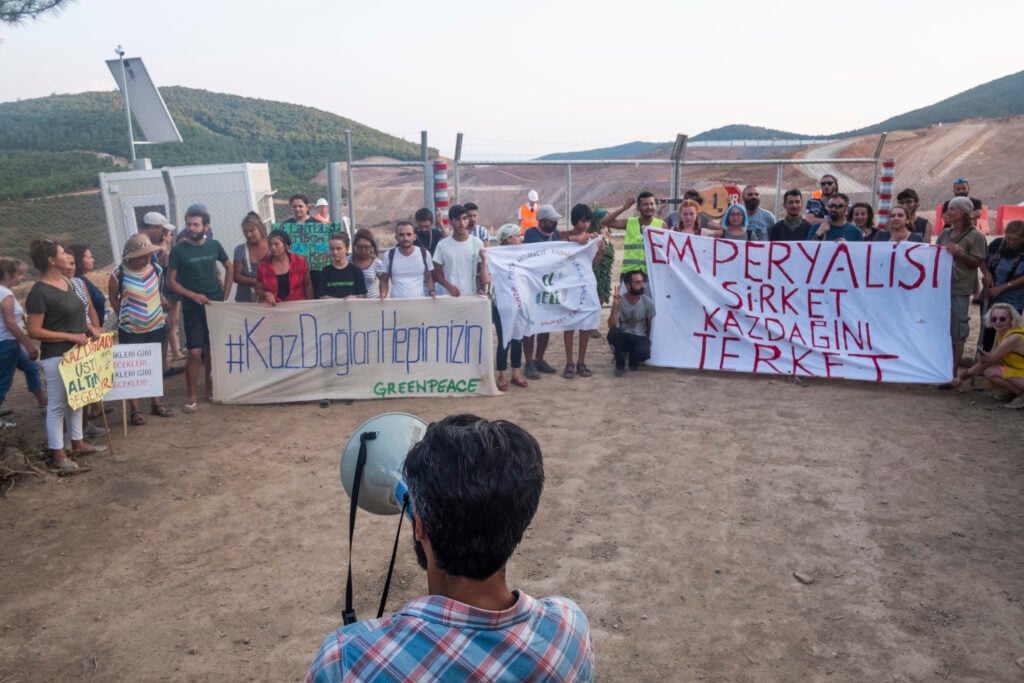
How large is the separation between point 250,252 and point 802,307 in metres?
5.54

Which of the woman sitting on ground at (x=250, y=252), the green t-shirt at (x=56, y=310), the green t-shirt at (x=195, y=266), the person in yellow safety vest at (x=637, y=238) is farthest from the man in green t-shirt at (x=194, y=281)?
the person in yellow safety vest at (x=637, y=238)

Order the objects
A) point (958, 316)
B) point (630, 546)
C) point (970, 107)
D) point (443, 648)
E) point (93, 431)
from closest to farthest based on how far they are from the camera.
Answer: point (443, 648), point (630, 546), point (93, 431), point (958, 316), point (970, 107)

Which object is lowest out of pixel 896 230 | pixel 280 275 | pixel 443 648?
pixel 443 648

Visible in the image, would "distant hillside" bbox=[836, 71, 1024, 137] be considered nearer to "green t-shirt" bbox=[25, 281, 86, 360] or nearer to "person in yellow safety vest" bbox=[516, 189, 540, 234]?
"person in yellow safety vest" bbox=[516, 189, 540, 234]

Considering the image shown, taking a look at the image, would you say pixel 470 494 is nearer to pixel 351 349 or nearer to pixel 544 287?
pixel 351 349

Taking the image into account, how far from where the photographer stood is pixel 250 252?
770cm

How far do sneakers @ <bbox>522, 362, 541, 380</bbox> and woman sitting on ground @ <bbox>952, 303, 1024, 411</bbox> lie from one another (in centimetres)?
406

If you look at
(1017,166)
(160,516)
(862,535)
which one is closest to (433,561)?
(862,535)

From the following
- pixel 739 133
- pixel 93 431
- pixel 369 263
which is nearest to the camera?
pixel 93 431

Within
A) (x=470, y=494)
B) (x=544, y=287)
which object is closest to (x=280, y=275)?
(x=544, y=287)

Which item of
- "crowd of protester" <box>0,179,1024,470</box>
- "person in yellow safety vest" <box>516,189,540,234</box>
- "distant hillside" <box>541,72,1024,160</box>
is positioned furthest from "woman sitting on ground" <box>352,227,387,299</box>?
"distant hillside" <box>541,72,1024,160</box>

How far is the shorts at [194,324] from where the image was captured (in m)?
7.34

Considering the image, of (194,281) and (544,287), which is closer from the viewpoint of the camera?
(194,281)

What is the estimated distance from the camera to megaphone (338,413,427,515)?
2221 mm
